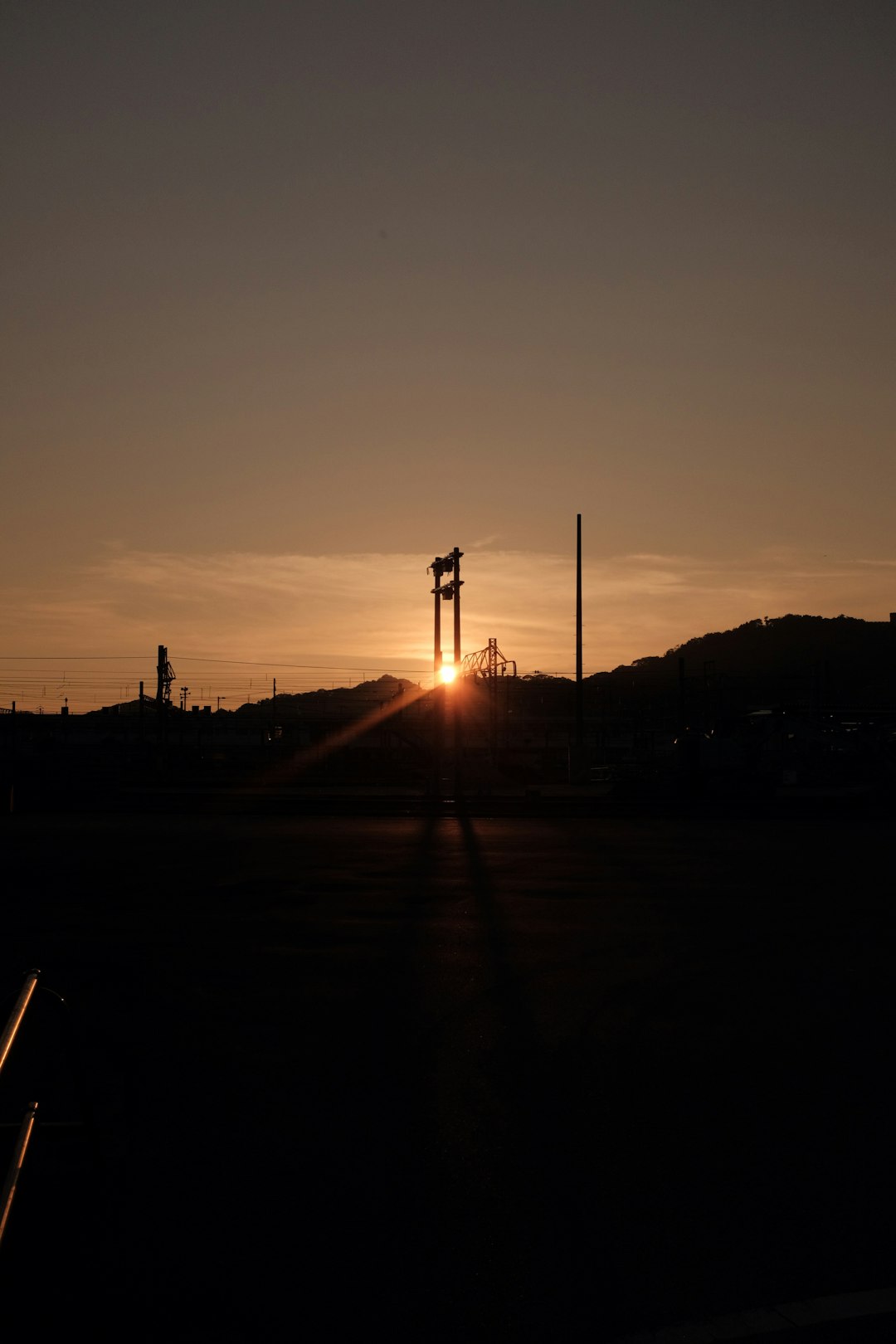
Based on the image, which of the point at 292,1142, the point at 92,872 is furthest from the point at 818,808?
the point at 292,1142

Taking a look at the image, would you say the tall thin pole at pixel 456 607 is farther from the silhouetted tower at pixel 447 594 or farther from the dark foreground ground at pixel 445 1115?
the dark foreground ground at pixel 445 1115

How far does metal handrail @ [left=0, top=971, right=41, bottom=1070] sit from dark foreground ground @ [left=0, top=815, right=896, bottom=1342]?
10.7 inches

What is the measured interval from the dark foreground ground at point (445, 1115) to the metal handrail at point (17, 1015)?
0.27m

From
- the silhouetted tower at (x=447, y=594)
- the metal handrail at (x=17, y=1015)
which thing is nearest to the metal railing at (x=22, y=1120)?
the metal handrail at (x=17, y=1015)

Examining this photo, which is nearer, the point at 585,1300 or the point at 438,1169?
the point at 585,1300

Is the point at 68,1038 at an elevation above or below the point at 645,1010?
above

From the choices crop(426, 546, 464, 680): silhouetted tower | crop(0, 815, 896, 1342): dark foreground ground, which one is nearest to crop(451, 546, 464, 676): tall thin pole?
crop(426, 546, 464, 680): silhouetted tower

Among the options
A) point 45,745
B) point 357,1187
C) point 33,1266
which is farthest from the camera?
point 45,745

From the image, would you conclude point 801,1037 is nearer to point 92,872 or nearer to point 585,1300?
point 585,1300

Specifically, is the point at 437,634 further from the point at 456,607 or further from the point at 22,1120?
the point at 22,1120

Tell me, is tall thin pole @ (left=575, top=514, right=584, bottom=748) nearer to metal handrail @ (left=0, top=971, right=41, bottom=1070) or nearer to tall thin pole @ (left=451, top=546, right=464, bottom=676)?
tall thin pole @ (left=451, top=546, right=464, bottom=676)

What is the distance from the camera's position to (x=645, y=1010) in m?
8.48

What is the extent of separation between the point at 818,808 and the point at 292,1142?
86.4ft

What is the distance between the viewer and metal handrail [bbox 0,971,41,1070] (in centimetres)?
425
